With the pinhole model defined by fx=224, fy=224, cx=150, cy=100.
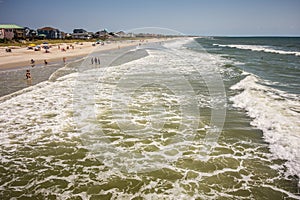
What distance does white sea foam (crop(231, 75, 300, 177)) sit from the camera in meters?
8.34

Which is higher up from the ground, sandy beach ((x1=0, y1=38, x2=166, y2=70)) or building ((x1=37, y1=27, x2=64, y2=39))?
building ((x1=37, y1=27, x2=64, y2=39))

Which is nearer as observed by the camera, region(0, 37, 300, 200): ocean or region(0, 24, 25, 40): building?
region(0, 37, 300, 200): ocean

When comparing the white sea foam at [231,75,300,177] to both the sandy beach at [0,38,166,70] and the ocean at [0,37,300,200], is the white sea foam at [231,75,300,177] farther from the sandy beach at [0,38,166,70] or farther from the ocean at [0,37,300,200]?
the sandy beach at [0,38,166,70]

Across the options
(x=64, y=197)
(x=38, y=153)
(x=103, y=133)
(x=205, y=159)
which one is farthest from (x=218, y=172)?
(x=38, y=153)

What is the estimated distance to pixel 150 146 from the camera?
29.8ft

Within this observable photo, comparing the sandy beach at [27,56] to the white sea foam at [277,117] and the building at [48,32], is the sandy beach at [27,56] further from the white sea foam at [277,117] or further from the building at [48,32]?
the building at [48,32]

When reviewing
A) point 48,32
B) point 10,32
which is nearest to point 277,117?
point 10,32

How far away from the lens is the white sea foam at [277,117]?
328 inches

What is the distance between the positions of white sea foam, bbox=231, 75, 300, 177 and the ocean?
47 millimetres

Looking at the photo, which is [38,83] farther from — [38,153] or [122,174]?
[122,174]

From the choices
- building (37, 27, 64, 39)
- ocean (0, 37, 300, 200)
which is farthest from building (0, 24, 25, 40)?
ocean (0, 37, 300, 200)

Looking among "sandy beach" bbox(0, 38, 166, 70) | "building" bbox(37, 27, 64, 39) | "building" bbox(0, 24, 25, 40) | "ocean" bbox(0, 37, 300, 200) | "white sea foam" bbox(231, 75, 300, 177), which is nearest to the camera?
"ocean" bbox(0, 37, 300, 200)

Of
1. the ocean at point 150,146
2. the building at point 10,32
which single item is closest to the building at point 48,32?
the building at point 10,32

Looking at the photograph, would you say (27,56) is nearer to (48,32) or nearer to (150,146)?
(150,146)
